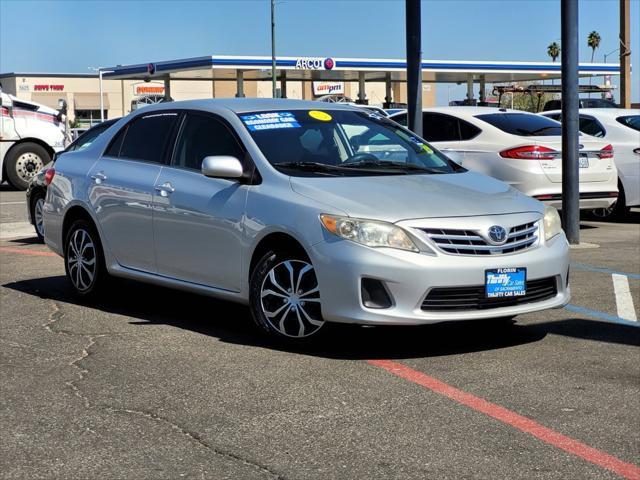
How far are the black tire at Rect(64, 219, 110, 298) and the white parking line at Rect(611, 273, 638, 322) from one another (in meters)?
3.93

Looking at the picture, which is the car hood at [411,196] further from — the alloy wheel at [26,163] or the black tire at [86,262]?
the alloy wheel at [26,163]

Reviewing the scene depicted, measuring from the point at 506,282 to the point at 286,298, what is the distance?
1.32m

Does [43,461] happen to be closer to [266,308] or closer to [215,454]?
[215,454]

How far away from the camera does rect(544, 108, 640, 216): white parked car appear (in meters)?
14.2

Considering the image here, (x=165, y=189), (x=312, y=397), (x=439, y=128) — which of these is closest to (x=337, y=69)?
(x=439, y=128)

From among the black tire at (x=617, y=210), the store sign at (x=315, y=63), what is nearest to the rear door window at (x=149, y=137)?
the black tire at (x=617, y=210)

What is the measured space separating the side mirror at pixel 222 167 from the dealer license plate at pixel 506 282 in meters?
1.75

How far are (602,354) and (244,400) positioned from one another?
2.38 m

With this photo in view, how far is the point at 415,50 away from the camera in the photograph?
43.3ft

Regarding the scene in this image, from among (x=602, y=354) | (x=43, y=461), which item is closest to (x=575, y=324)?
(x=602, y=354)

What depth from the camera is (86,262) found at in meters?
8.19

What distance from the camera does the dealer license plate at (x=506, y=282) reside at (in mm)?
6090

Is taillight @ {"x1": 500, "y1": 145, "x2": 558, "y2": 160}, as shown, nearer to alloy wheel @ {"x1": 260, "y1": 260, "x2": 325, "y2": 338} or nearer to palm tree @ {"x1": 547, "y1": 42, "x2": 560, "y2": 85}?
alloy wheel @ {"x1": 260, "y1": 260, "x2": 325, "y2": 338}

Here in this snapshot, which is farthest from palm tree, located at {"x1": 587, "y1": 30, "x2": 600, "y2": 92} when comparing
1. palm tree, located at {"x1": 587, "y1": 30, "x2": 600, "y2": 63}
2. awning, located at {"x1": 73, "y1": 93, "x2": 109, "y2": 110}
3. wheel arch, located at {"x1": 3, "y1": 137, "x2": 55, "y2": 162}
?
wheel arch, located at {"x1": 3, "y1": 137, "x2": 55, "y2": 162}
